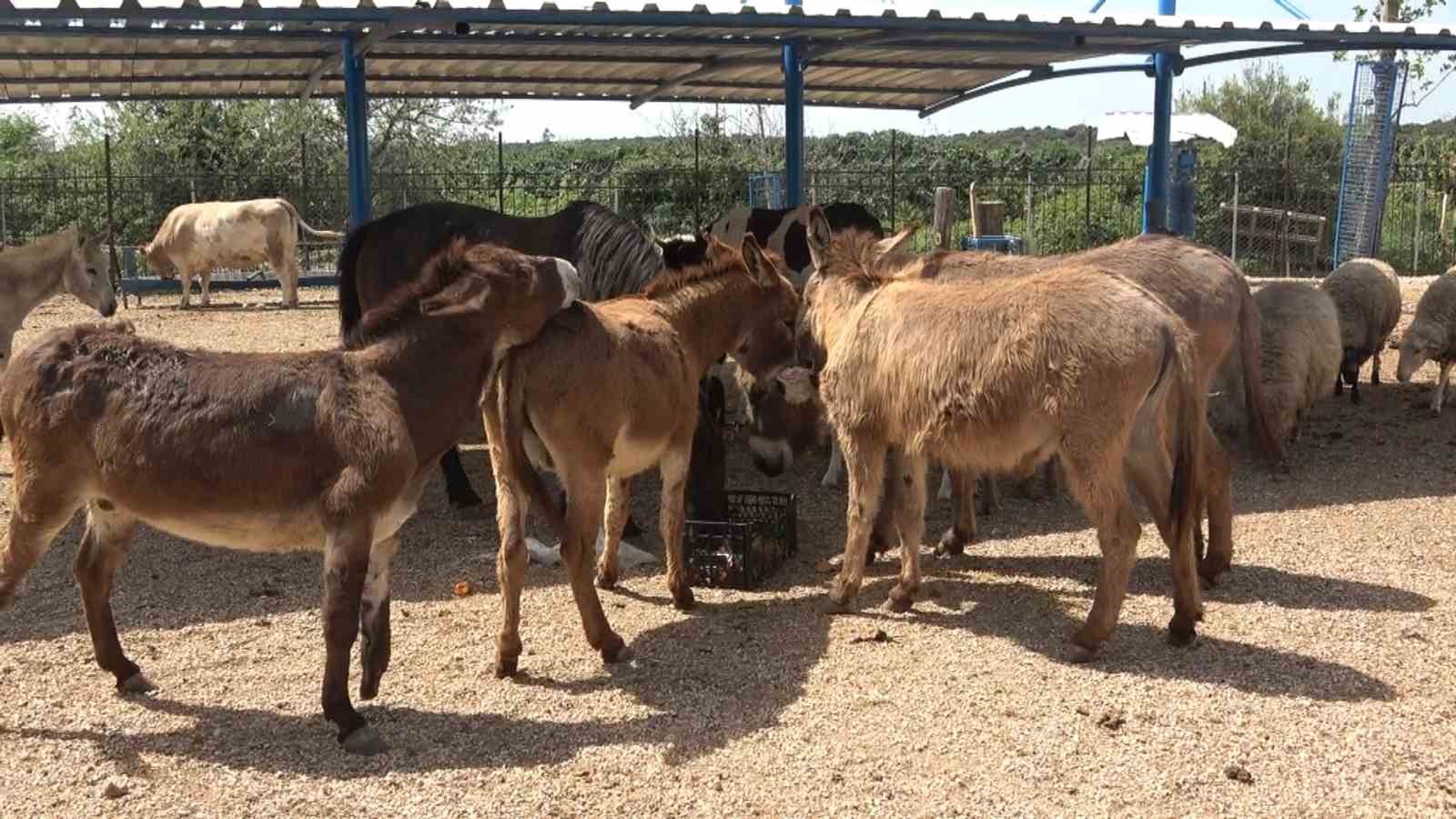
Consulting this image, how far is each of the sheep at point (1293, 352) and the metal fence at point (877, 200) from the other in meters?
12.1

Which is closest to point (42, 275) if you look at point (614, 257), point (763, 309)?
point (614, 257)

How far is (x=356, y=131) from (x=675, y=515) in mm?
4649

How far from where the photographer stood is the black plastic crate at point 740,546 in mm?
6527

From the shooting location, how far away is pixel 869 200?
2770 cm

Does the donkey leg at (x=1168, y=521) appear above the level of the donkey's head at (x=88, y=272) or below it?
below

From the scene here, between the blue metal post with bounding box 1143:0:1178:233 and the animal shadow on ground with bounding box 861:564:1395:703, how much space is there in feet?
19.0

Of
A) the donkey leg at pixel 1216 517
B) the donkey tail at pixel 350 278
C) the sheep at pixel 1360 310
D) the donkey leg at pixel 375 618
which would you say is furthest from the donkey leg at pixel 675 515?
the sheep at pixel 1360 310

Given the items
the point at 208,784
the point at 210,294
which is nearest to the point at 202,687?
the point at 208,784

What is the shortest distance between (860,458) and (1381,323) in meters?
7.64

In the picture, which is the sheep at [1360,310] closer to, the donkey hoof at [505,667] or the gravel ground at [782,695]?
the gravel ground at [782,695]

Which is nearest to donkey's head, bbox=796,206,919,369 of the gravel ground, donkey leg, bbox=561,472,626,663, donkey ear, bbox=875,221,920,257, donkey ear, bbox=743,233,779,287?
donkey ear, bbox=743,233,779,287

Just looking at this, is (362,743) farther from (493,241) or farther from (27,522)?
(493,241)

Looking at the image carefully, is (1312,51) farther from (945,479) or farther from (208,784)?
(208,784)

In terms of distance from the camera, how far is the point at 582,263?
315 inches
